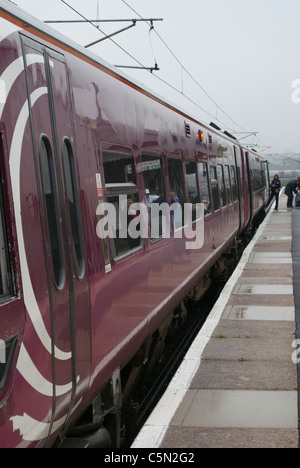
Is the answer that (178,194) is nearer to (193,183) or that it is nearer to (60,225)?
(193,183)

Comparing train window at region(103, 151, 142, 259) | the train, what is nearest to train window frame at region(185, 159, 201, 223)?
the train

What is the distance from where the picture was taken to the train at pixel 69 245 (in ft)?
10.4

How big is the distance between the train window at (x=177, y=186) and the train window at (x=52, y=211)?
12.7ft

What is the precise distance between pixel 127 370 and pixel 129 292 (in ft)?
4.18

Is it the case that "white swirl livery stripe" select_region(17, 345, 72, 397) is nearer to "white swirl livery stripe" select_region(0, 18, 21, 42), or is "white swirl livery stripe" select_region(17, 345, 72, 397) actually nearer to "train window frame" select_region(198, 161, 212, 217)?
"white swirl livery stripe" select_region(0, 18, 21, 42)

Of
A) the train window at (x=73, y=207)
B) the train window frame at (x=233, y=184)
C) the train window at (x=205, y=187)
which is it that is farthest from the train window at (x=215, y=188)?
the train window at (x=73, y=207)

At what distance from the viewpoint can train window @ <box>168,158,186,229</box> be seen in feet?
25.1

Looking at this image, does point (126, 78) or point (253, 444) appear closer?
point (253, 444)

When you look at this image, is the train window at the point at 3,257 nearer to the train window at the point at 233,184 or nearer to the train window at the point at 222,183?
the train window at the point at 222,183

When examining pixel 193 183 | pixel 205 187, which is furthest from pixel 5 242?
pixel 205 187

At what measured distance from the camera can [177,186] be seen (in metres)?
8.05
